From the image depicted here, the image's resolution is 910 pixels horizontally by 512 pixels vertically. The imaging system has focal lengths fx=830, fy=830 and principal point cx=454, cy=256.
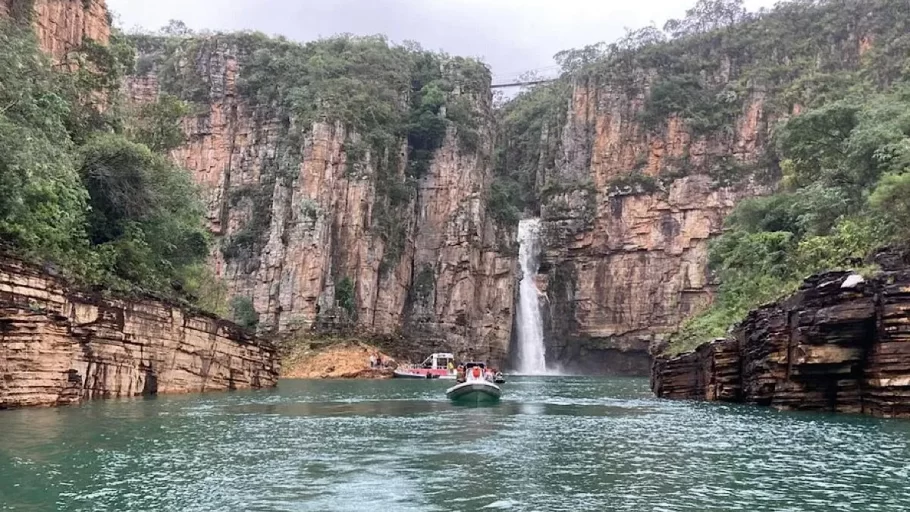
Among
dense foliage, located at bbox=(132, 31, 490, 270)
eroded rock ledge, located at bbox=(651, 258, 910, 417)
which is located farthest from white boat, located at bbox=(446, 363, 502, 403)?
dense foliage, located at bbox=(132, 31, 490, 270)

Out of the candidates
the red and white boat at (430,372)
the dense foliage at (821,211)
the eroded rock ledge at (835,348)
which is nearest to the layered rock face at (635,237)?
the red and white boat at (430,372)

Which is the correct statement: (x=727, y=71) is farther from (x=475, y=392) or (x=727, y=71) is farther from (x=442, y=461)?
(x=442, y=461)

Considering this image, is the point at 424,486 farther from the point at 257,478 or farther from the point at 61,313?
the point at 61,313

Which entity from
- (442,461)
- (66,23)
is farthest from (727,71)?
(442,461)

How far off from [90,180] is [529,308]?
5914cm

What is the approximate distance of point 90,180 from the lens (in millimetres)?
32375

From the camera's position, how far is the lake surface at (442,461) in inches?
464

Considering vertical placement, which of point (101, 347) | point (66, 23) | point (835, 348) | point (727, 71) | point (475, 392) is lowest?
point (475, 392)

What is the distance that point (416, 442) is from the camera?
1853 cm

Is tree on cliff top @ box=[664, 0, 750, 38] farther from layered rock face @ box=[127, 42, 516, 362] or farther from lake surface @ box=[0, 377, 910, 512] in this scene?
lake surface @ box=[0, 377, 910, 512]

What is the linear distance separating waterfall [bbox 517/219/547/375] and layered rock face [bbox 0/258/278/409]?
46.3 metres

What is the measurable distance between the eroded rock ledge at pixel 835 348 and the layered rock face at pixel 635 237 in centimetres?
5119

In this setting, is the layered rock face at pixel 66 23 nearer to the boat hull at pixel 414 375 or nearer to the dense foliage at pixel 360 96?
the boat hull at pixel 414 375

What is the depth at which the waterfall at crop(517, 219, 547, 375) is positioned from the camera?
276 ft
